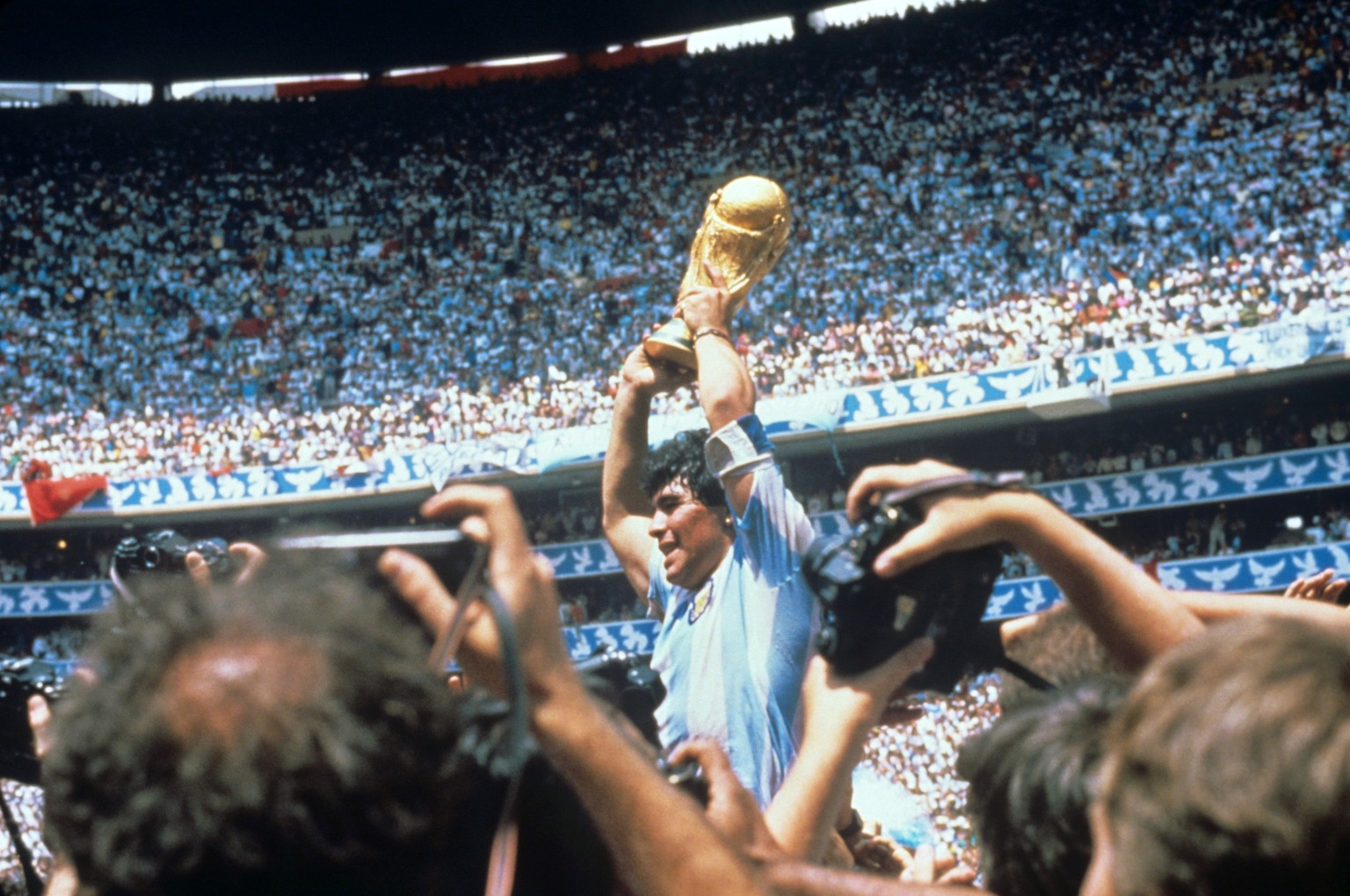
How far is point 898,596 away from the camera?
1.52m

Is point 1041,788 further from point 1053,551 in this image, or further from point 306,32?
point 306,32

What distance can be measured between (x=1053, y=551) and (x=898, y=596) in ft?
0.59

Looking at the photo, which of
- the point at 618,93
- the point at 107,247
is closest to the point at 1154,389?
the point at 618,93

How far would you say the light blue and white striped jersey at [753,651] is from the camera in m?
2.62

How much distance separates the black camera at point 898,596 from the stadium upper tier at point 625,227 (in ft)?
49.1

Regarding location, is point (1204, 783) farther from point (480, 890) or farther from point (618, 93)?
point (618, 93)

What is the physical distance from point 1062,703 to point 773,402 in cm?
1548

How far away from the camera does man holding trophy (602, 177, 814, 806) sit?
265 centimetres

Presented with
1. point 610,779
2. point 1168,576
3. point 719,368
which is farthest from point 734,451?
point 1168,576

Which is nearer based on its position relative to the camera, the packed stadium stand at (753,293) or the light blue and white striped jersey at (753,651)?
the light blue and white striped jersey at (753,651)

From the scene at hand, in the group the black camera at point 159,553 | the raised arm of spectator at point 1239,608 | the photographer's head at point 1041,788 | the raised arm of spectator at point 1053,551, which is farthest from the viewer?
the black camera at point 159,553

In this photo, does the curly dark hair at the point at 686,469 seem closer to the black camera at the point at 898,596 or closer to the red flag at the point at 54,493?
the black camera at the point at 898,596

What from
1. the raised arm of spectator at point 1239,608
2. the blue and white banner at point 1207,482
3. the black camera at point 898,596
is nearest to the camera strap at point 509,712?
the black camera at point 898,596

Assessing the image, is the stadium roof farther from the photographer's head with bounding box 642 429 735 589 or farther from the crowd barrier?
the photographer's head with bounding box 642 429 735 589
